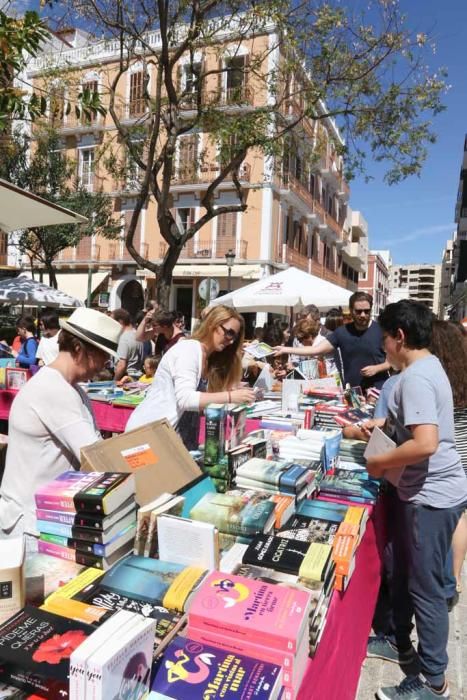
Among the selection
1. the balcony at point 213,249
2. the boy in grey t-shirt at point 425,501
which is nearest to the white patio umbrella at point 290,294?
the boy in grey t-shirt at point 425,501

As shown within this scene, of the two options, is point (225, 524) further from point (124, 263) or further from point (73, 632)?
point (124, 263)

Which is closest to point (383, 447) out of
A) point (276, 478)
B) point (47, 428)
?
point (276, 478)

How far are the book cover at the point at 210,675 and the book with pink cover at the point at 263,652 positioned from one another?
0.07ft

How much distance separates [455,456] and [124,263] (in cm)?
2319

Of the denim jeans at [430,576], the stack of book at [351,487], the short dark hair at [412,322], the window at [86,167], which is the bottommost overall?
the denim jeans at [430,576]

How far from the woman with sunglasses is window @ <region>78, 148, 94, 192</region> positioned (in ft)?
77.6

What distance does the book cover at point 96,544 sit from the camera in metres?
1.44

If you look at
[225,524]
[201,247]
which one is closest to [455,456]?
[225,524]

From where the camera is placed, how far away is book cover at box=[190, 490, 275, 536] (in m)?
1.68

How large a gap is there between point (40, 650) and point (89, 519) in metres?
0.42

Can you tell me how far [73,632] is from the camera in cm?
107

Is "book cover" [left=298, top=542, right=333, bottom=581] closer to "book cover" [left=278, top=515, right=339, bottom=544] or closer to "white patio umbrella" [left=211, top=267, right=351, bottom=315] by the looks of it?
"book cover" [left=278, top=515, right=339, bottom=544]

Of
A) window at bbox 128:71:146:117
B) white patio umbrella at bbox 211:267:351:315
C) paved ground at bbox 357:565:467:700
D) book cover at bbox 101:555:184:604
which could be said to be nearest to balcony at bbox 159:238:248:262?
window at bbox 128:71:146:117

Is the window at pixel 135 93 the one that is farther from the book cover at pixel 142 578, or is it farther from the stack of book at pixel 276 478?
the book cover at pixel 142 578
